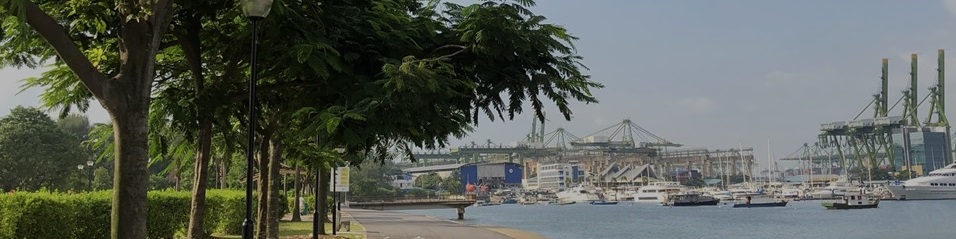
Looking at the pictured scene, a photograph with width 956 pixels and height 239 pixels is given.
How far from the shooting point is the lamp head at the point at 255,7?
375 inches

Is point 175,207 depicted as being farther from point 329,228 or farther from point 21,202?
point 329,228

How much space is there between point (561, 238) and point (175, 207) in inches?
1263

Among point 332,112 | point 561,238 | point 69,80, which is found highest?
point 69,80

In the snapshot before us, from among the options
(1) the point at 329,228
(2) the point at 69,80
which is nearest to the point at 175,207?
(2) the point at 69,80

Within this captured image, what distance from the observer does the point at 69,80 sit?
12.4 metres

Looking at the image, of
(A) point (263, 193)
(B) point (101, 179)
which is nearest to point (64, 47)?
(A) point (263, 193)

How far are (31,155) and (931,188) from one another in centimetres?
14416

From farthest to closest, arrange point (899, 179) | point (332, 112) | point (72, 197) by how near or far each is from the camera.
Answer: point (899, 179)
point (72, 197)
point (332, 112)

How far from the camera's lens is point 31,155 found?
234 feet

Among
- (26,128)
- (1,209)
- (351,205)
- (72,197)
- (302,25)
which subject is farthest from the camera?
(351,205)

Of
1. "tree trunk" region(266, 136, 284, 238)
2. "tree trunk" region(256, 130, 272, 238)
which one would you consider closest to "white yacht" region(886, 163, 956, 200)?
"tree trunk" region(256, 130, 272, 238)

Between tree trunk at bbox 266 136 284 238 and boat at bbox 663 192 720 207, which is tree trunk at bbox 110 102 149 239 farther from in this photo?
boat at bbox 663 192 720 207

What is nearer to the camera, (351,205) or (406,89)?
(406,89)

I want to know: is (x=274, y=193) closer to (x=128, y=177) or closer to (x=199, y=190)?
(x=199, y=190)
